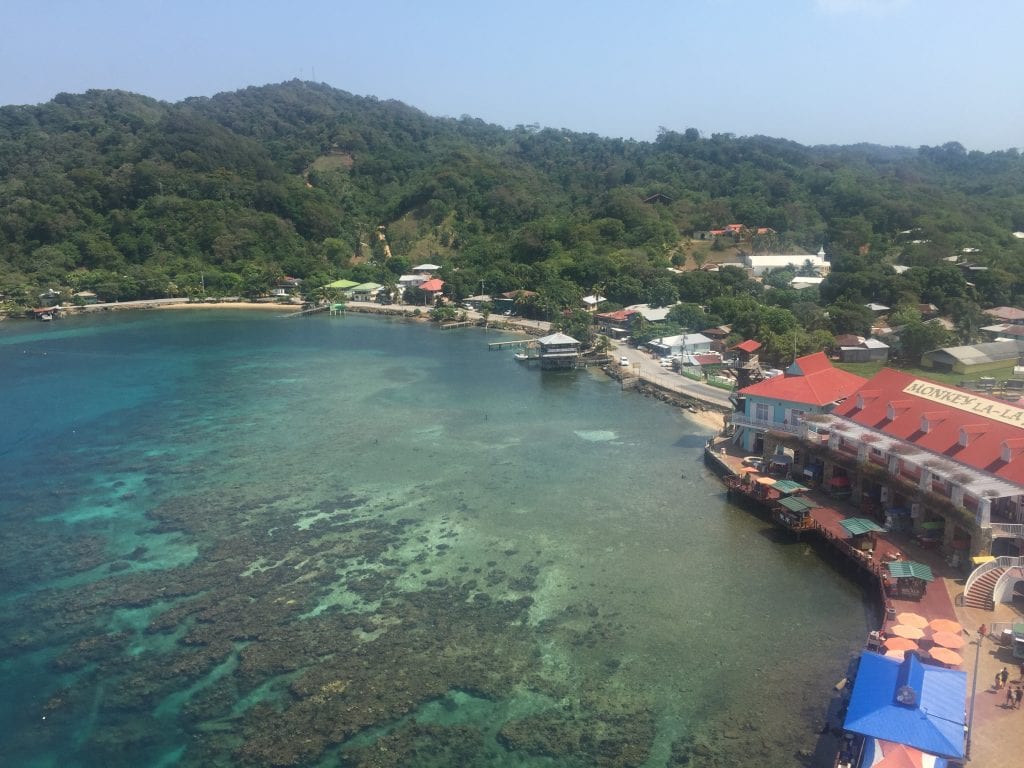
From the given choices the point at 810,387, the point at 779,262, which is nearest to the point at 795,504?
the point at 810,387

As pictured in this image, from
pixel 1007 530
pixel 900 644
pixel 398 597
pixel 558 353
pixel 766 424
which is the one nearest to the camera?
pixel 900 644

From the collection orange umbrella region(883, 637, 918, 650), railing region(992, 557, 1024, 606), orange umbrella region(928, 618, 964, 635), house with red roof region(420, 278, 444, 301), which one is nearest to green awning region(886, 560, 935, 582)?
railing region(992, 557, 1024, 606)

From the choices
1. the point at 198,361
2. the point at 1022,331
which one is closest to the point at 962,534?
the point at 1022,331

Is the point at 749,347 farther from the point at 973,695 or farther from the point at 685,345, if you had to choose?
the point at 973,695

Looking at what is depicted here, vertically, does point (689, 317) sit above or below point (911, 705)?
above

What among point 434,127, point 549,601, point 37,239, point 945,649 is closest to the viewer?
point 945,649

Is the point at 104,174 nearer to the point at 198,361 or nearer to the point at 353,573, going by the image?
the point at 198,361

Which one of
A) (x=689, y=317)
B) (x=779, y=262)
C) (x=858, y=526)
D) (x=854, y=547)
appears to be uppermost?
(x=779, y=262)
